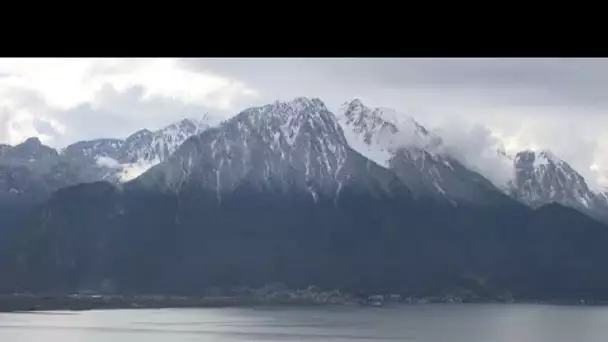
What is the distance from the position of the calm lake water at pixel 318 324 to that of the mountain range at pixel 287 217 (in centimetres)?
21

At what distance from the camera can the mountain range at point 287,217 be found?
6.29 meters

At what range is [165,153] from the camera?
6758 mm

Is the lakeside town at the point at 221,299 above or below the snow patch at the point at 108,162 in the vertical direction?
below

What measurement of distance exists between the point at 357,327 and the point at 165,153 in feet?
6.86

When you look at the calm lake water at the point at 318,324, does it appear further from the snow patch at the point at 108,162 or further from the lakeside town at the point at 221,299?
the snow patch at the point at 108,162

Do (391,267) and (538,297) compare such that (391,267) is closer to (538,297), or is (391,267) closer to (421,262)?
(421,262)

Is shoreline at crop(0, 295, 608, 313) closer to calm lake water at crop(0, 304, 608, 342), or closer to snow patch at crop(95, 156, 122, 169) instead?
calm lake water at crop(0, 304, 608, 342)

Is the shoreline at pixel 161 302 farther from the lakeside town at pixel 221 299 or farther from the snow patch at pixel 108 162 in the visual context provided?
the snow patch at pixel 108 162

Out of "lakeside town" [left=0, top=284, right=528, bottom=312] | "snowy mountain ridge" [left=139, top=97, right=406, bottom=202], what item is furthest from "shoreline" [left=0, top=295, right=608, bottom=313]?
"snowy mountain ridge" [left=139, top=97, right=406, bottom=202]

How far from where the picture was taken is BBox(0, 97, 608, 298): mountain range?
6.29 metres

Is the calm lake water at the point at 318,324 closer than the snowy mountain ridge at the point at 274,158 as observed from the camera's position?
Yes

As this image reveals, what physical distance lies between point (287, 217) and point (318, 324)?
1.15 meters

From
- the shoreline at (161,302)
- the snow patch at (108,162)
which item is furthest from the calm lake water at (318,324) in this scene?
the snow patch at (108,162)

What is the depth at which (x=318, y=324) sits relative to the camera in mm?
6297
